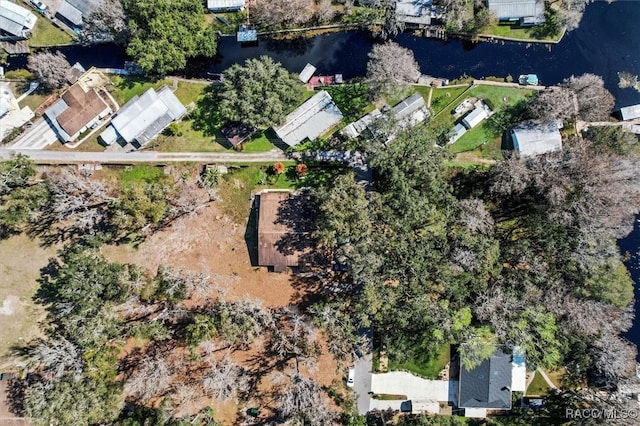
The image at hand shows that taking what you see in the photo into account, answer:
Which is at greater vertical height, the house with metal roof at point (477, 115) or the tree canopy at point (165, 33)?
the tree canopy at point (165, 33)

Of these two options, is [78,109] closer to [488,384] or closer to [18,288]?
[18,288]

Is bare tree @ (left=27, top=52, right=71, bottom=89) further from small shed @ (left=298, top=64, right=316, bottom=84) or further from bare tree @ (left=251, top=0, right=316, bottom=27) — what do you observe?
small shed @ (left=298, top=64, right=316, bottom=84)

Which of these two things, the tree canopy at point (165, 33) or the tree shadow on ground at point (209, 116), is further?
the tree shadow on ground at point (209, 116)

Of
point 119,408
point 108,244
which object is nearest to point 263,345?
point 119,408

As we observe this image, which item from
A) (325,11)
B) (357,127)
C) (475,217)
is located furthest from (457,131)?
(325,11)

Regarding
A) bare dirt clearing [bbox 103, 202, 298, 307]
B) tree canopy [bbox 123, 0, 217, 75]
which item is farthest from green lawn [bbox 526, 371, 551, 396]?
tree canopy [bbox 123, 0, 217, 75]

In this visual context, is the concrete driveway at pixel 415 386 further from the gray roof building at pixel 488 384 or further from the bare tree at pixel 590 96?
the bare tree at pixel 590 96

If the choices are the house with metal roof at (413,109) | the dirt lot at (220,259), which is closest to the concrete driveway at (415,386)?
the dirt lot at (220,259)
